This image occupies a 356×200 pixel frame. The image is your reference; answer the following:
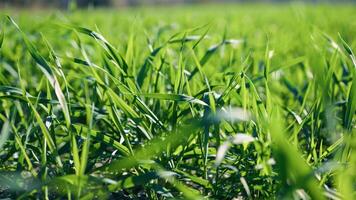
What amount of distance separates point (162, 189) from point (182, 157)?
110mm

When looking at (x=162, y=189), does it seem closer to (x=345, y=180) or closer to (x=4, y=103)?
(x=345, y=180)

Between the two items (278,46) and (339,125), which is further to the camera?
(278,46)

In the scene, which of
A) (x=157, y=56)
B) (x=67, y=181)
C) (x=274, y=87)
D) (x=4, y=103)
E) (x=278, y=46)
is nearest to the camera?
(x=67, y=181)

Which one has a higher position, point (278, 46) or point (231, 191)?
point (278, 46)

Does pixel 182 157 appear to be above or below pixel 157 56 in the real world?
below

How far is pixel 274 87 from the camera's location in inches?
53.6

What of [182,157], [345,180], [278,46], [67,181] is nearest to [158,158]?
[182,157]

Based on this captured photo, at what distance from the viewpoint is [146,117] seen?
854 mm

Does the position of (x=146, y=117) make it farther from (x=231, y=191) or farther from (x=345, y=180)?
(x=345, y=180)

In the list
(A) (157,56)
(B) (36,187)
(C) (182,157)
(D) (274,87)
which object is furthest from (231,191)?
(D) (274,87)

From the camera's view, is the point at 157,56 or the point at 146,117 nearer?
the point at 146,117

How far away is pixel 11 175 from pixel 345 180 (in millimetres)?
589

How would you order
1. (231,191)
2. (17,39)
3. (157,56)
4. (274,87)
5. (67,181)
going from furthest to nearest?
(17,39)
(274,87)
(157,56)
(231,191)
(67,181)

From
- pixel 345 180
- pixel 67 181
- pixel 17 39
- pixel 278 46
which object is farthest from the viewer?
pixel 17 39
